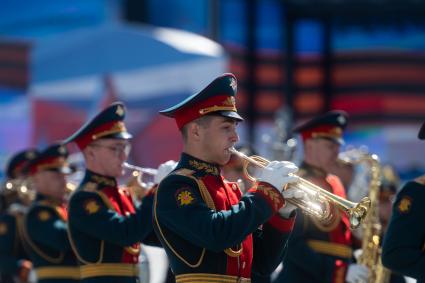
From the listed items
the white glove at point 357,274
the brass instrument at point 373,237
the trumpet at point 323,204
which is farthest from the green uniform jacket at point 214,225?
the white glove at point 357,274

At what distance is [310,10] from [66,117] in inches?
174

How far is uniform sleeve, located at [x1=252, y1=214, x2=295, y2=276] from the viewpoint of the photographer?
5.96 metres

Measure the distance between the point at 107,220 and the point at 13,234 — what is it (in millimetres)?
3231

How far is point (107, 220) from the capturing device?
7363 millimetres

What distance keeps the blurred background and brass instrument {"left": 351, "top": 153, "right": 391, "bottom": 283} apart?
7829mm

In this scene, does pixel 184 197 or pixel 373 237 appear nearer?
pixel 184 197

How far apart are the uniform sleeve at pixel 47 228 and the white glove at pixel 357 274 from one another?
2.13 meters

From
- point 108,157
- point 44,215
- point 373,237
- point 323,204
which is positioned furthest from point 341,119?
point 323,204

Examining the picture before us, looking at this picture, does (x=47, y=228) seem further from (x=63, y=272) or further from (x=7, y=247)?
(x=7, y=247)

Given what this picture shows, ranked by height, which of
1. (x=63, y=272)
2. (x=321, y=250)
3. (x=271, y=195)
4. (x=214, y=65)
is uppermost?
(x=214, y=65)

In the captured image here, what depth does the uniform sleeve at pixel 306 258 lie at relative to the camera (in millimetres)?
8492

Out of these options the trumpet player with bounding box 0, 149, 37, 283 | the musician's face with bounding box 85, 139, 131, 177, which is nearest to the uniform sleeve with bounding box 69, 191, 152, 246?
the musician's face with bounding box 85, 139, 131, 177

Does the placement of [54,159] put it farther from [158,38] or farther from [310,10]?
[310,10]

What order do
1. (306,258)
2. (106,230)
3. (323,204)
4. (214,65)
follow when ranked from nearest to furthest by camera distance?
1. (323,204)
2. (106,230)
3. (306,258)
4. (214,65)
